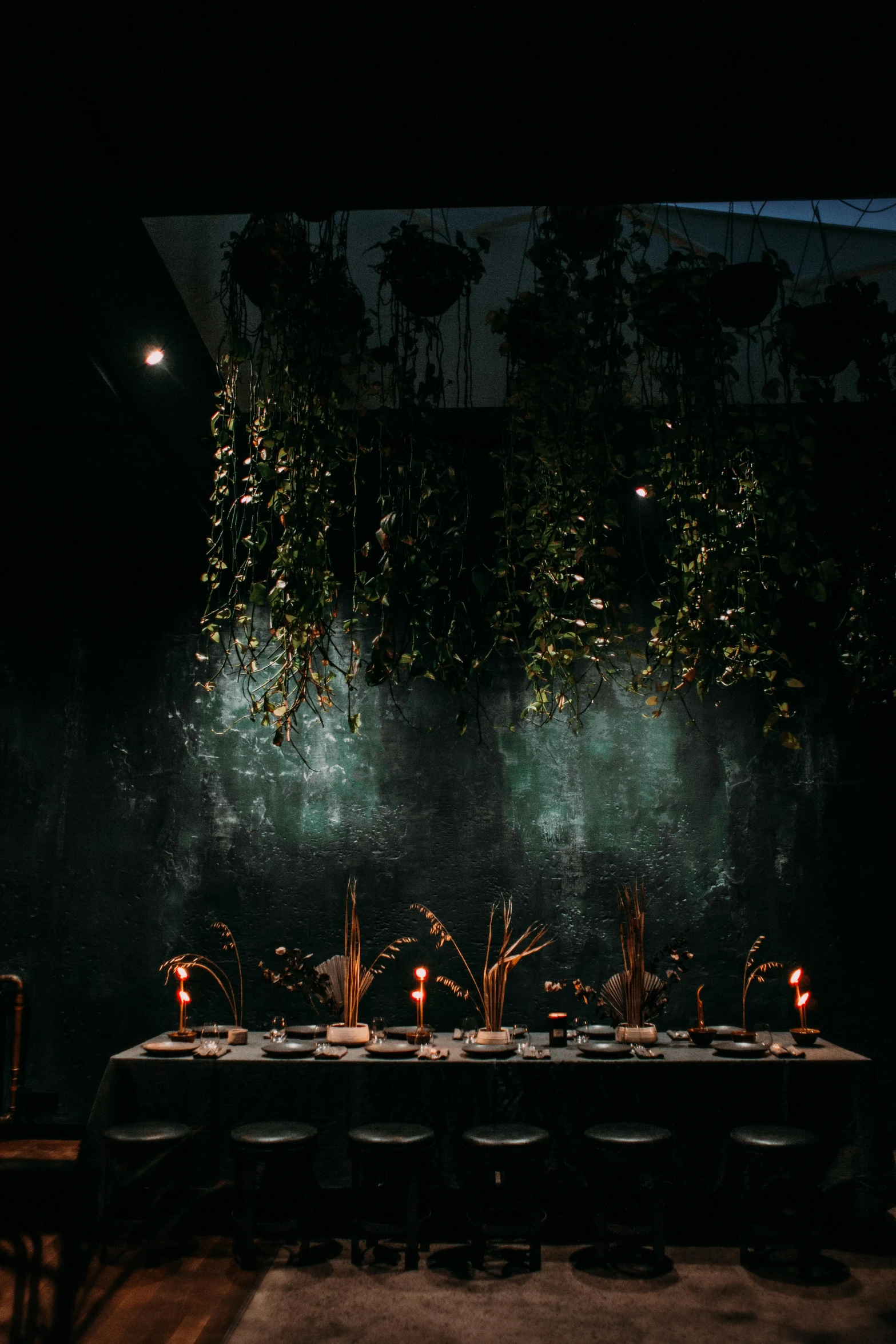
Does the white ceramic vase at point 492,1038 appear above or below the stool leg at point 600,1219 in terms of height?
above

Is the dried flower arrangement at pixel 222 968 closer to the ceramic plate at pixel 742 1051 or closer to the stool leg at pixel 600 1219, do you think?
the stool leg at pixel 600 1219

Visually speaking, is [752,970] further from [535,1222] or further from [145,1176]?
[145,1176]

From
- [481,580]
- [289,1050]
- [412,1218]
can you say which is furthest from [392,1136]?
[481,580]

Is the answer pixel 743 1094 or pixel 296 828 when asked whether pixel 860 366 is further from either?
pixel 296 828

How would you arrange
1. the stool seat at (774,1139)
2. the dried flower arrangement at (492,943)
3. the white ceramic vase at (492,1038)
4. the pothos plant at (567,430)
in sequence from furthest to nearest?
1. the dried flower arrangement at (492,943)
2. the white ceramic vase at (492,1038)
3. the stool seat at (774,1139)
4. the pothos plant at (567,430)

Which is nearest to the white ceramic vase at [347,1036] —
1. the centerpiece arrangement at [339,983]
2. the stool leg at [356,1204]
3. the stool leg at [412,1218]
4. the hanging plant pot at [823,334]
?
the centerpiece arrangement at [339,983]

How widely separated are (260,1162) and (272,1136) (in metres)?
0.17

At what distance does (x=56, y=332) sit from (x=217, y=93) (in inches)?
51.9

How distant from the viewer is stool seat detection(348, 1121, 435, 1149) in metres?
3.41

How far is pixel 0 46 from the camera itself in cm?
192

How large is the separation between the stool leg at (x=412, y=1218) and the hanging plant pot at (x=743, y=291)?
3038mm

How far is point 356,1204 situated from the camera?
11.6 feet

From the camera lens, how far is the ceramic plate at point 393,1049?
12.3 feet

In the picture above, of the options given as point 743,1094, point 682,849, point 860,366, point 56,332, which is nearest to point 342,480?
point 56,332
